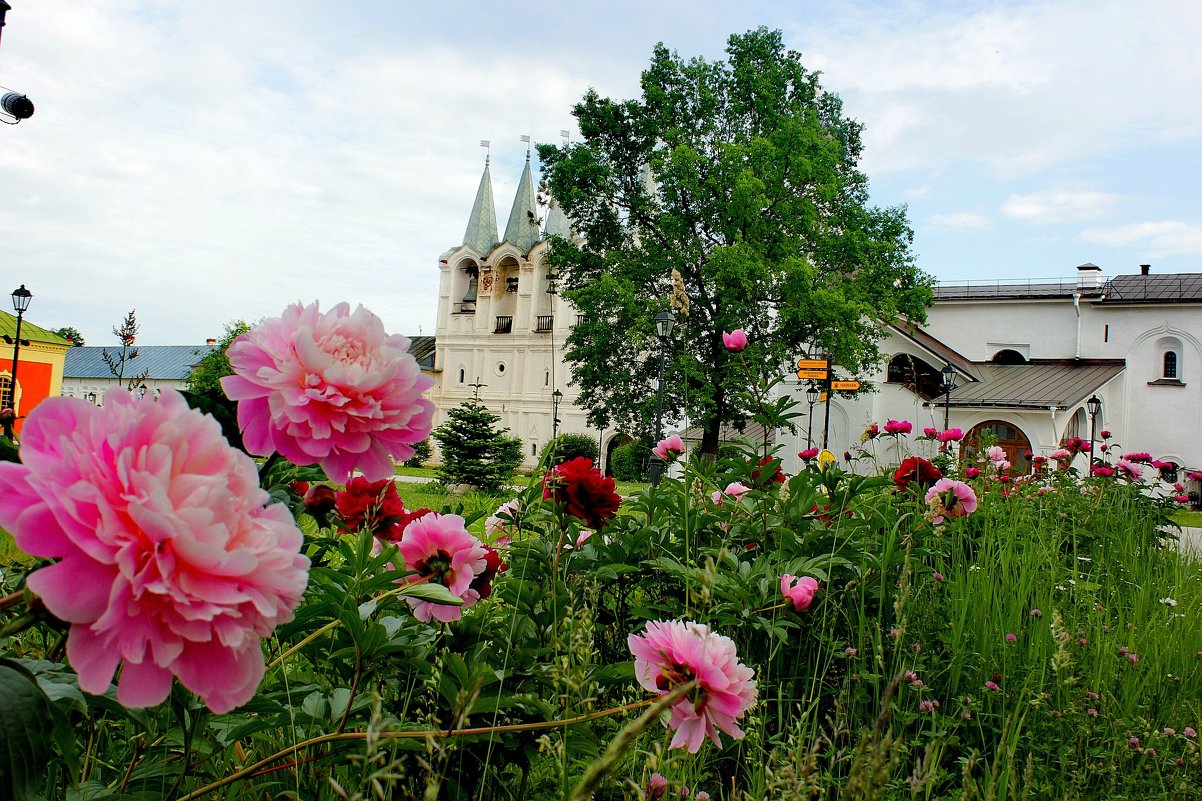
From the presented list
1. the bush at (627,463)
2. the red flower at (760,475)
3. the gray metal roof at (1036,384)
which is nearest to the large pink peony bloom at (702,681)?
the red flower at (760,475)

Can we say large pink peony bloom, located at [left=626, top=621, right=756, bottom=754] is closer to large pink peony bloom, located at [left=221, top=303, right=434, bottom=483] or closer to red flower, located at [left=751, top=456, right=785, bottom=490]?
large pink peony bloom, located at [left=221, top=303, right=434, bottom=483]

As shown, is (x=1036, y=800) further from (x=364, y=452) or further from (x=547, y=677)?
(x=364, y=452)

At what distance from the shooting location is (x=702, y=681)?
0.95 meters

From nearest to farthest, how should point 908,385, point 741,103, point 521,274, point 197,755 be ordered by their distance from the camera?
point 197,755, point 741,103, point 908,385, point 521,274

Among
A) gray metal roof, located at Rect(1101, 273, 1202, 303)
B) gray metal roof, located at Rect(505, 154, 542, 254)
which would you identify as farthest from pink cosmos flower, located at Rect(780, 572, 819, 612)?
gray metal roof, located at Rect(505, 154, 542, 254)

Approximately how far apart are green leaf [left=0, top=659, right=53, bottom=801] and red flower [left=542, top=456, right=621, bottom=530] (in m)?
1.21

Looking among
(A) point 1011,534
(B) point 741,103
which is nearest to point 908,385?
(B) point 741,103

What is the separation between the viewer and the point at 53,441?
22.5 inches

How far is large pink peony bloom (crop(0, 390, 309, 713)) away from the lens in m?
0.52

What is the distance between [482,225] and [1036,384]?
26.3 m

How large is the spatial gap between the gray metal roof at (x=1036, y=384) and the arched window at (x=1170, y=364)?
4.80 feet

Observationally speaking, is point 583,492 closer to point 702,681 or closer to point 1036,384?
point 702,681

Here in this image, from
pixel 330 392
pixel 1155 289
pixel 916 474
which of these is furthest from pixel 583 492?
pixel 1155 289

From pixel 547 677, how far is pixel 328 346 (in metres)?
0.89
